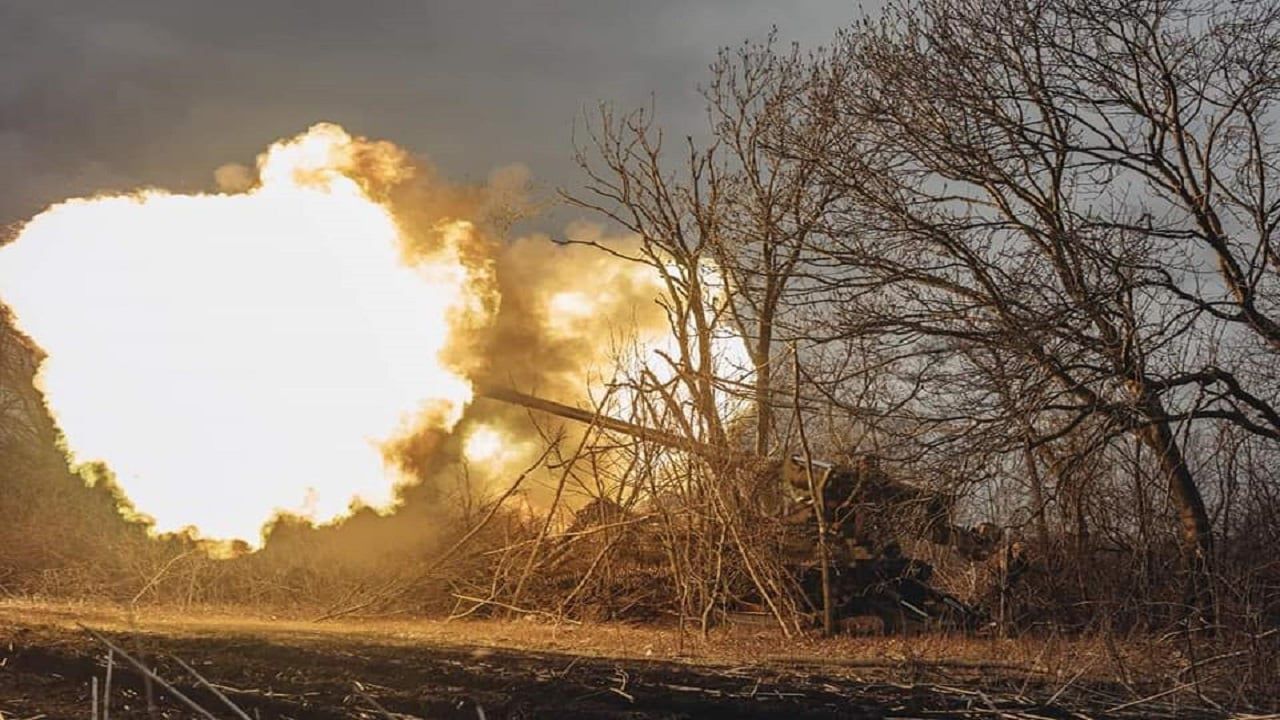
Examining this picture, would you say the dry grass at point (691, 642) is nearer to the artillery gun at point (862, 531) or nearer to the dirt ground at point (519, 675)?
the dirt ground at point (519, 675)

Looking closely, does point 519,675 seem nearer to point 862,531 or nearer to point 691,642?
point 691,642

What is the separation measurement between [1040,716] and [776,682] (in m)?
2.21

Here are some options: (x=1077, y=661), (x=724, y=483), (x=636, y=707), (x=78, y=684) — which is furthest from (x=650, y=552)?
(x=78, y=684)

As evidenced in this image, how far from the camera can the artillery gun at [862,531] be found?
45.6ft

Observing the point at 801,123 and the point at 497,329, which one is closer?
the point at 801,123

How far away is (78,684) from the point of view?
8.17 m

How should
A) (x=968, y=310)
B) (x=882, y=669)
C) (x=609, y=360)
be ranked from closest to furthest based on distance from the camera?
(x=882, y=669) → (x=968, y=310) → (x=609, y=360)

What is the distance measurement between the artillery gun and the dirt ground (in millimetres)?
1504

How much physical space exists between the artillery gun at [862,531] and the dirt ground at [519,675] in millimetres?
1504

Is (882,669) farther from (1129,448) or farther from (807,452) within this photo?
(1129,448)

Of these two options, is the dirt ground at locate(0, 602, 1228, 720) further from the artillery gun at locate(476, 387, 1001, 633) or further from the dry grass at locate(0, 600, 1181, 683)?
the artillery gun at locate(476, 387, 1001, 633)

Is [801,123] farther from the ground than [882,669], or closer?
farther from the ground

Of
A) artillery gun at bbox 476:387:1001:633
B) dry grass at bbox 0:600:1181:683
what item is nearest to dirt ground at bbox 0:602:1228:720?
dry grass at bbox 0:600:1181:683

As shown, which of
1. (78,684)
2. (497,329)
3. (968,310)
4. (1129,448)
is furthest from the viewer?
(497,329)
